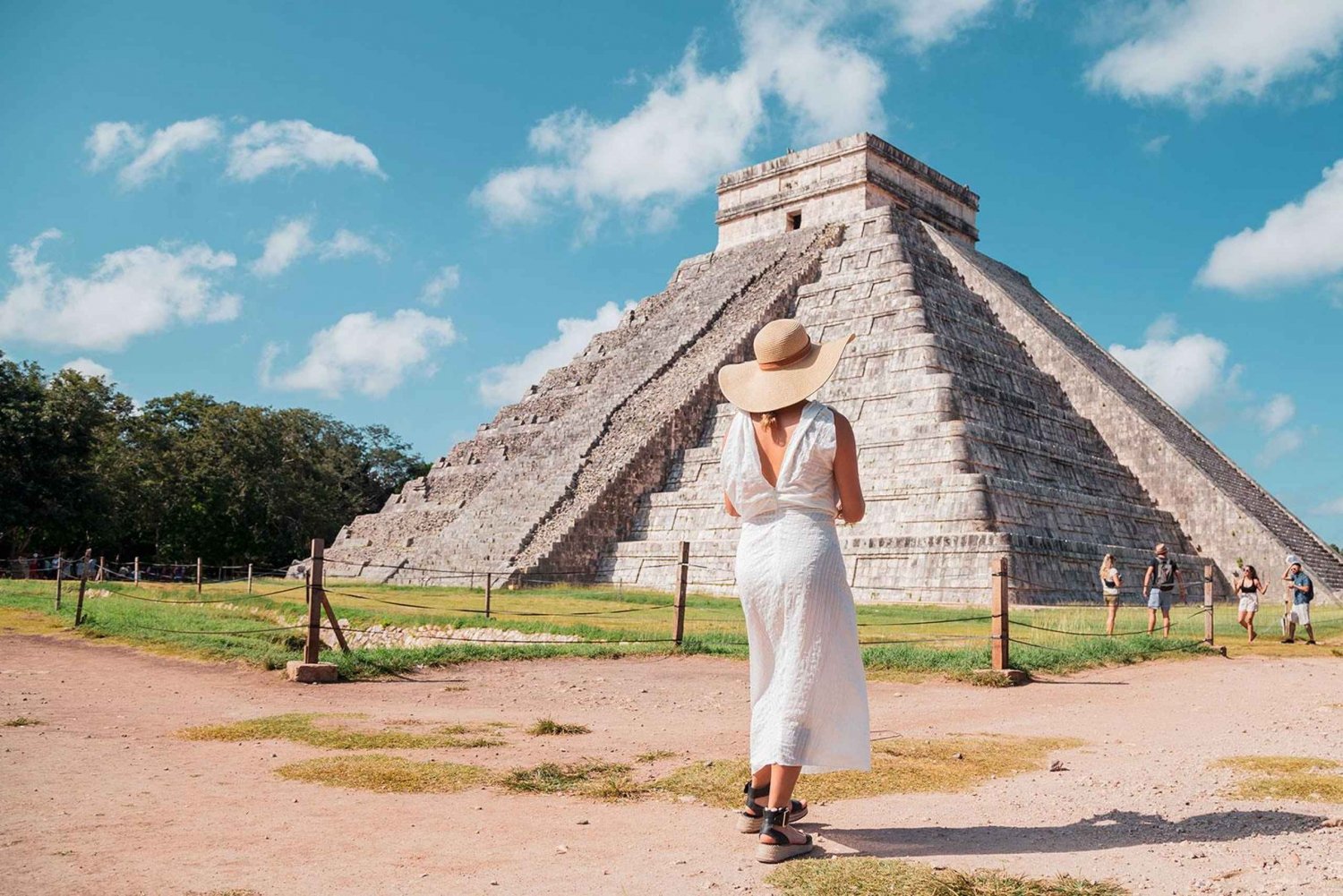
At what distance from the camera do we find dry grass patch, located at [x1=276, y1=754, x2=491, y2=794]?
5.53 metres

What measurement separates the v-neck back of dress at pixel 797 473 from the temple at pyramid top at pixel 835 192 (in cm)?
2738

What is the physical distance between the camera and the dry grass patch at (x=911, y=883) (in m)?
3.64

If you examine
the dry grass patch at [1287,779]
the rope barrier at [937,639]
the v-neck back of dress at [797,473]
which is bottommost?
the dry grass patch at [1287,779]

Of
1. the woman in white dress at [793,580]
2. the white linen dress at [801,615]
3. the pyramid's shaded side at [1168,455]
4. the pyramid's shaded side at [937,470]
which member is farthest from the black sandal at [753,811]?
the pyramid's shaded side at [1168,455]

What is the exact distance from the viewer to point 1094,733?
23.9 ft

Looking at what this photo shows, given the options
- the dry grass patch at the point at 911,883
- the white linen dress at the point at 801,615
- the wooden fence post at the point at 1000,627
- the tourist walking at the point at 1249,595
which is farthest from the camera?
the tourist walking at the point at 1249,595

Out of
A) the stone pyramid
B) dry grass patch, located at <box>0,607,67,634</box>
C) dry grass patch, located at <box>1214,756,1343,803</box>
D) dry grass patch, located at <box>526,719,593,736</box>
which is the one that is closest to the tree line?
the stone pyramid

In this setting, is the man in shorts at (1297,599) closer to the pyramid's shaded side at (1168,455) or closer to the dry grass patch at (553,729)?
the pyramid's shaded side at (1168,455)

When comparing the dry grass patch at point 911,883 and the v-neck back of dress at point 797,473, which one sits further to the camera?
the v-neck back of dress at point 797,473

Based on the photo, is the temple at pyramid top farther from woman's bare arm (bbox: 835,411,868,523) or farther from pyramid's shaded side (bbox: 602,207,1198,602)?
woman's bare arm (bbox: 835,411,868,523)

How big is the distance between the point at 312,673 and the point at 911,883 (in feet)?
24.2

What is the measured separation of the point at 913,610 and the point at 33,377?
29672 mm

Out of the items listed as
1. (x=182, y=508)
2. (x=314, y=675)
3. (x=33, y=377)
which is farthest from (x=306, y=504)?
(x=314, y=675)

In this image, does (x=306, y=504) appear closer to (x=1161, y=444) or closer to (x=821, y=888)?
(x=1161, y=444)
